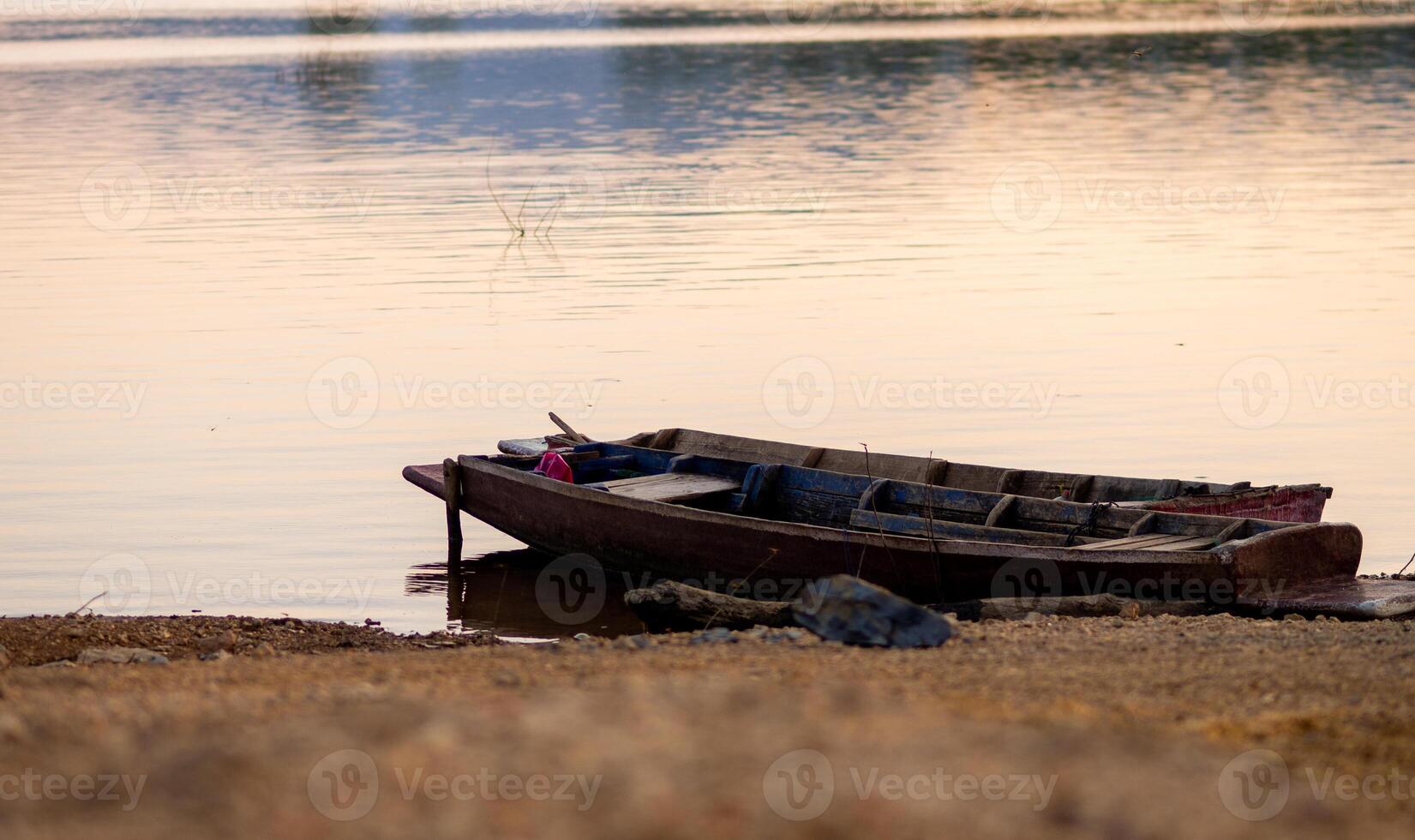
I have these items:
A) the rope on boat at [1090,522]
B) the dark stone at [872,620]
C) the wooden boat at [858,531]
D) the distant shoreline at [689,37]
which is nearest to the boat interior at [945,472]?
the wooden boat at [858,531]

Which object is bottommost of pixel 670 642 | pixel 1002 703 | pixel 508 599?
pixel 508 599

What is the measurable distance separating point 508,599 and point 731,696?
680 cm

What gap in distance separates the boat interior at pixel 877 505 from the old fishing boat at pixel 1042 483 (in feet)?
0.72

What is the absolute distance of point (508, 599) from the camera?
1294 centimetres

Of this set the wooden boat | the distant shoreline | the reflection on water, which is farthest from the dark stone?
the distant shoreline

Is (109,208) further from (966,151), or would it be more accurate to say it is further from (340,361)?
(966,151)

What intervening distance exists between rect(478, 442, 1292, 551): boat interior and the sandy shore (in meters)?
2.11

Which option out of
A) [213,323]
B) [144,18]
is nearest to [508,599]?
[213,323]

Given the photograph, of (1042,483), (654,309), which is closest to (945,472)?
(1042,483)

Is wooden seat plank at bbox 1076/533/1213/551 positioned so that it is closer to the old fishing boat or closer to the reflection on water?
the old fishing boat

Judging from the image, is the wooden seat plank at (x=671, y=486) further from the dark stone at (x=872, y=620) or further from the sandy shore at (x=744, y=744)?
the sandy shore at (x=744, y=744)

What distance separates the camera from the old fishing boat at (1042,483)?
11148mm

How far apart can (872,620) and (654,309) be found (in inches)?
584

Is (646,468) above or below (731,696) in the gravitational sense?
below
